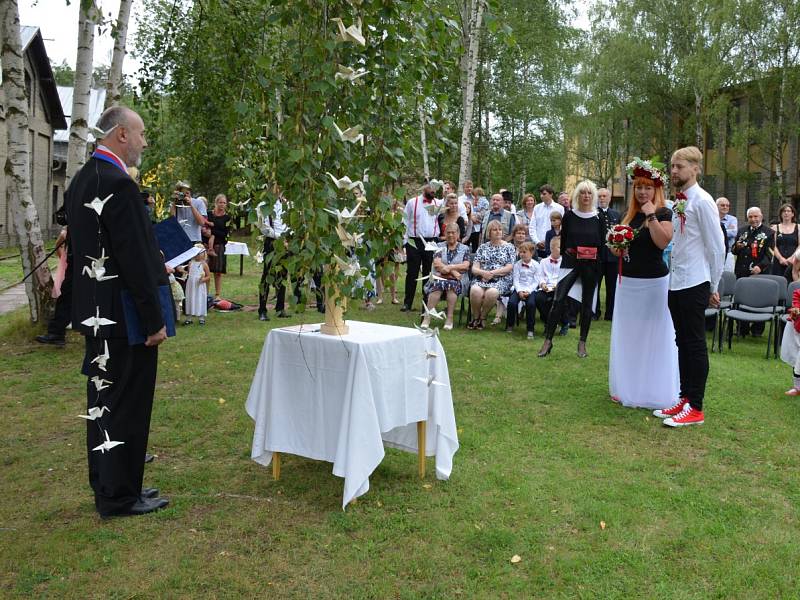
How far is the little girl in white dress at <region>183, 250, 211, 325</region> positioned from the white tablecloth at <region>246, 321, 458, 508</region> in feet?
22.8

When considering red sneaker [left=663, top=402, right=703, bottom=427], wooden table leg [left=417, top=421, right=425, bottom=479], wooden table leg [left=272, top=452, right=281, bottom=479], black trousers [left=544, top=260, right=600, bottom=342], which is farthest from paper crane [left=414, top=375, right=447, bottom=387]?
black trousers [left=544, top=260, right=600, bottom=342]

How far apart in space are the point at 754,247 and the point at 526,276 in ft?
12.9

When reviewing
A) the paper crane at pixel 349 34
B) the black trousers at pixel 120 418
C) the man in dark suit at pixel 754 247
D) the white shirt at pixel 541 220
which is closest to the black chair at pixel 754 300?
the man in dark suit at pixel 754 247

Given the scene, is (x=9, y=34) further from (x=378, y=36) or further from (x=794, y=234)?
(x=794, y=234)

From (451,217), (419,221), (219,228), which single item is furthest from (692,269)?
(219,228)

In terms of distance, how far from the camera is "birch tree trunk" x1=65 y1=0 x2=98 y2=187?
355 inches

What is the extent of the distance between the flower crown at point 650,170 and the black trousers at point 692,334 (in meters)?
1.03

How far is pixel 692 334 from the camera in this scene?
6.26 m

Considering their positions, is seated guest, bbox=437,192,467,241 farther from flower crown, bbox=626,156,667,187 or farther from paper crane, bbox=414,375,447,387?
paper crane, bbox=414,375,447,387

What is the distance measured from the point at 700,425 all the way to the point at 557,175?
4171 cm

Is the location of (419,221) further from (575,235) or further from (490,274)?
(575,235)

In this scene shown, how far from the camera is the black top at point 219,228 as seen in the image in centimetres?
1386

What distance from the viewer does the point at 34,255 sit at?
9633 mm

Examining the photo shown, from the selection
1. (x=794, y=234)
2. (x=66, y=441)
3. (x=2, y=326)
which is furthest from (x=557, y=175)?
(x=66, y=441)
